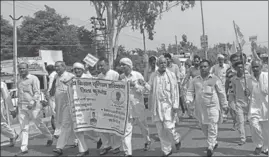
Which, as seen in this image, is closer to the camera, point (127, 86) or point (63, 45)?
point (127, 86)

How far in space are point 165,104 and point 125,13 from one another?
58.1 feet

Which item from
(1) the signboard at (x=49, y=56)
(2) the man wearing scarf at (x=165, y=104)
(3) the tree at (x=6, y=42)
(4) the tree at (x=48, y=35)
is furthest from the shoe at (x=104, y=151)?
(4) the tree at (x=48, y=35)

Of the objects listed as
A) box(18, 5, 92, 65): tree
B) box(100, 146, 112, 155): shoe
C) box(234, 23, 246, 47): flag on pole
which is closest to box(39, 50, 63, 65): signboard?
box(18, 5, 92, 65): tree

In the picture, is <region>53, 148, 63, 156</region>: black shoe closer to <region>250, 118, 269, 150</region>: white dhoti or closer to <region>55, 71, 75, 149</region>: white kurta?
<region>55, 71, 75, 149</region>: white kurta

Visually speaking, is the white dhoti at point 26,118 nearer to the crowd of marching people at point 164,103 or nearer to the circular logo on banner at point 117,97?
the crowd of marching people at point 164,103

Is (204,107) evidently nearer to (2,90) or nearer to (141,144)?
(141,144)

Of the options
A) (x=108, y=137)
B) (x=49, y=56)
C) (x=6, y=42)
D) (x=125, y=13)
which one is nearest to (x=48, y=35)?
(x=6, y=42)

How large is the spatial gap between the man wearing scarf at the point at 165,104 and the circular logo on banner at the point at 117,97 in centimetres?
59

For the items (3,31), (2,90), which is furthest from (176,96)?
(3,31)

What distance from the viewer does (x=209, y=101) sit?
5.81 metres

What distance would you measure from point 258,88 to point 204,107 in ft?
3.41

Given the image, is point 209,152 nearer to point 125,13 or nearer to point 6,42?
point 125,13

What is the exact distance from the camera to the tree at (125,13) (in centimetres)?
2225

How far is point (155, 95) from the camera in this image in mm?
5855
